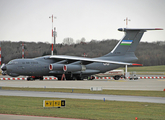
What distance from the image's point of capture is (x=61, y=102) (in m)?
16.8

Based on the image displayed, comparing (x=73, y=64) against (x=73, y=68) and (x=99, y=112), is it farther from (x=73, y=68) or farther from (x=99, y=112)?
(x=99, y=112)

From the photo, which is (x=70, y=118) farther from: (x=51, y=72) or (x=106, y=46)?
(x=106, y=46)

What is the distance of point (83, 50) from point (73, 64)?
29.8 meters

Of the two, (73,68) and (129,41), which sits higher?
(129,41)

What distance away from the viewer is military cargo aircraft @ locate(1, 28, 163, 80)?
45312mm

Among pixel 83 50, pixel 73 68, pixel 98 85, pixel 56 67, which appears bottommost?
pixel 98 85

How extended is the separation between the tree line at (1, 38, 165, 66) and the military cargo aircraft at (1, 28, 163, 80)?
72.7 feet

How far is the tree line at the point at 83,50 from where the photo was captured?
75375 mm

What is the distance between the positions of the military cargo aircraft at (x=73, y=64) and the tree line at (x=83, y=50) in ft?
72.7

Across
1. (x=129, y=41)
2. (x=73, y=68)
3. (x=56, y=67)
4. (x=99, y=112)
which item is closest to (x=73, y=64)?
(x=73, y=68)

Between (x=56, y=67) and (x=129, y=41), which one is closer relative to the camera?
(x=56, y=67)

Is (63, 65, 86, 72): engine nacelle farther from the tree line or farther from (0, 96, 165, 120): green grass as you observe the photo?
(0, 96, 165, 120): green grass

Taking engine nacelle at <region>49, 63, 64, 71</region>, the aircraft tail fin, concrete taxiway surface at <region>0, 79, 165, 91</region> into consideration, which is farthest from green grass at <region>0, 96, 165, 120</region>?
the aircraft tail fin

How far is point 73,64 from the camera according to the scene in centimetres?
4831
